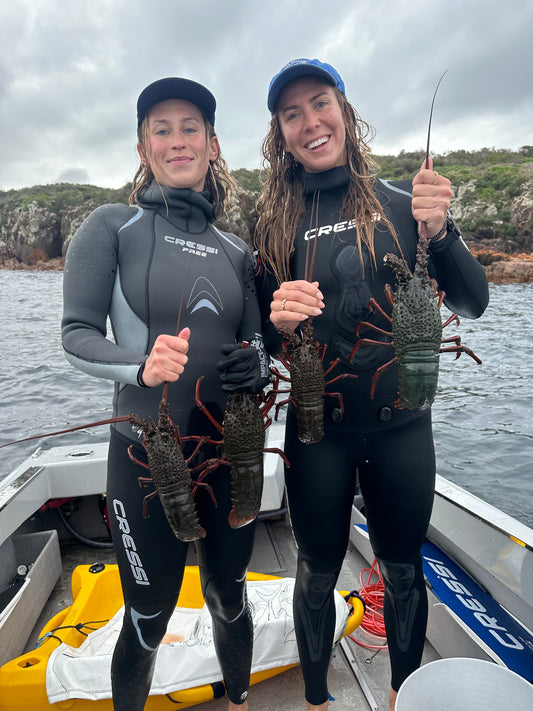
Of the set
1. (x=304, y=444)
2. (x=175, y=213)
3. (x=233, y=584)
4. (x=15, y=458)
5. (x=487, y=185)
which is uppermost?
(x=487, y=185)

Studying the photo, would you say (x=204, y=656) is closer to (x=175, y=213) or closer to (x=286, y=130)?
(x=175, y=213)

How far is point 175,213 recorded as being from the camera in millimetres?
2320

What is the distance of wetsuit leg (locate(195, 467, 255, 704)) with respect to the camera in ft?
7.00

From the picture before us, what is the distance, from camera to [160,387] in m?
2.06

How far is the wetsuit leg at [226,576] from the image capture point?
213 centimetres

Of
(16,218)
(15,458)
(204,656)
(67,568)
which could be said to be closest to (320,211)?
(204,656)

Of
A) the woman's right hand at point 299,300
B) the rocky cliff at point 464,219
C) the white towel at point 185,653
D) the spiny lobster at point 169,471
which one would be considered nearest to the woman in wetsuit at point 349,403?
the woman's right hand at point 299,300

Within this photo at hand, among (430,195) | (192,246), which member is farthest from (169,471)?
(430,195)

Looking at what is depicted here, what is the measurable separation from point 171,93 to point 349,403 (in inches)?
72.0

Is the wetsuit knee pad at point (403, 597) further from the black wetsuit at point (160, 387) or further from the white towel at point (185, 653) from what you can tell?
the black wetsuit at point (160, 387)

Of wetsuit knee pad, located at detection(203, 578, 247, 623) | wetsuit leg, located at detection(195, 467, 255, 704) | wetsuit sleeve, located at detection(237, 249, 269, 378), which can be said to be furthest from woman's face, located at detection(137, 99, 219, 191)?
wetsuit knee pad, located at detection(203, 578, 247, 623)

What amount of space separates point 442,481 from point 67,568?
3.60 m

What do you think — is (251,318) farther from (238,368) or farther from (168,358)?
(168,358)

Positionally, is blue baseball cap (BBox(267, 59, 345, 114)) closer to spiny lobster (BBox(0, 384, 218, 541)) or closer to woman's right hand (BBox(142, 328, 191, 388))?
woman's right hand (BBox(142, 328, 191, 388))
